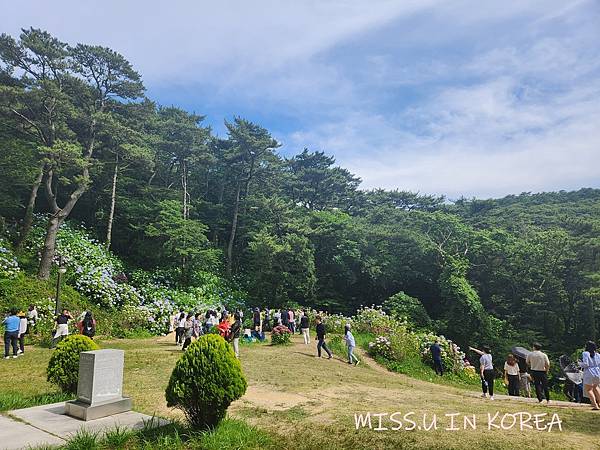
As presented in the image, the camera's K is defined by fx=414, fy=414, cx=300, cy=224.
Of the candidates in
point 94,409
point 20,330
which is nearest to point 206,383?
point 94,409

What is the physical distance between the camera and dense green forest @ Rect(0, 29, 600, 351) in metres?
23.2

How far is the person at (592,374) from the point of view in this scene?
8461mm

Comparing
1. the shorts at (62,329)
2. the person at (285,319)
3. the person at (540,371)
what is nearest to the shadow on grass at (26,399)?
the shorts at (62,329)

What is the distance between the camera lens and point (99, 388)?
7035 millimetres

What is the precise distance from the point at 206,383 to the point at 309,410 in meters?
2.73

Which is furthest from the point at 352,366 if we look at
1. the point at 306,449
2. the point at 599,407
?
the point at 306,449

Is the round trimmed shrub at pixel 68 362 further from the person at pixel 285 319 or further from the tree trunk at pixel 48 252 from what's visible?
the tree trunk at pixel 48 252

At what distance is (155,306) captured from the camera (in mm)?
23219

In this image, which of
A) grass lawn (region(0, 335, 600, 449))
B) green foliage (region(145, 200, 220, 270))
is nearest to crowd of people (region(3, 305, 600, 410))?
grass lawn (region(0, 335, 600, 449))

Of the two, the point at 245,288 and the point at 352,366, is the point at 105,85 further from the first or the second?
the point at 352,366

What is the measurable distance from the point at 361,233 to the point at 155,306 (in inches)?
705

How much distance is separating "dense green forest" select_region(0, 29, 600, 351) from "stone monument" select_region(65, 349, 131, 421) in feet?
55.8

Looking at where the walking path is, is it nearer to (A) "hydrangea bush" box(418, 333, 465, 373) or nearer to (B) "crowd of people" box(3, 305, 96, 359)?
(B) "crowd of people" box(3, 305, 96, 359)

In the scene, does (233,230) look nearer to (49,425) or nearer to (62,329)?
(62,329)
